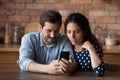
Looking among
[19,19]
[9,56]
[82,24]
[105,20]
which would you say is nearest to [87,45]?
[82,24]

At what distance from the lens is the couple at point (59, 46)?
1761 mm

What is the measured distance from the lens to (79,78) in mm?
1562

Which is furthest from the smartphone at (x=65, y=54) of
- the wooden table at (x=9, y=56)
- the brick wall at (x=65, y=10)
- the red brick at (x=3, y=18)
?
the red brick at (x=3, y=18)

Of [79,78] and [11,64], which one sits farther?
[11,64]

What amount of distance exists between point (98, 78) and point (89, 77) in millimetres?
49

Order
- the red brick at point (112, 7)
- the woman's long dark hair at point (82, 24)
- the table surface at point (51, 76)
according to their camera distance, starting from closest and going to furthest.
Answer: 1. the table surface at point (51, 76)
2. the woman's long dark hair at point (82, 24)
3. the red brick at point (112, 7)

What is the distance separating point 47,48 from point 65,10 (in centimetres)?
144

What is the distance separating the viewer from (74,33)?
1.86 meters

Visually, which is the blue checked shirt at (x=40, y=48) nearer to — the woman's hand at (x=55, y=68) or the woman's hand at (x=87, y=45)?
the woman's hand at (x=87, y=45)

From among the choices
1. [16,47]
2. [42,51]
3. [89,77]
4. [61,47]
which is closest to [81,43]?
[61,47]

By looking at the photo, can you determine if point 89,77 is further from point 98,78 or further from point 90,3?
point 90,3

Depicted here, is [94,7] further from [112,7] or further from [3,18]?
[3,18]

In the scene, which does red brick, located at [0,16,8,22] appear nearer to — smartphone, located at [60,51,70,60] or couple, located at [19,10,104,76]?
couple, located at [19,10,104,76]

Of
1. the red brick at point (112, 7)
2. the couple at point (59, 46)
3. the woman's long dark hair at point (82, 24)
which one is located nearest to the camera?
the couple at point (59, 46)
